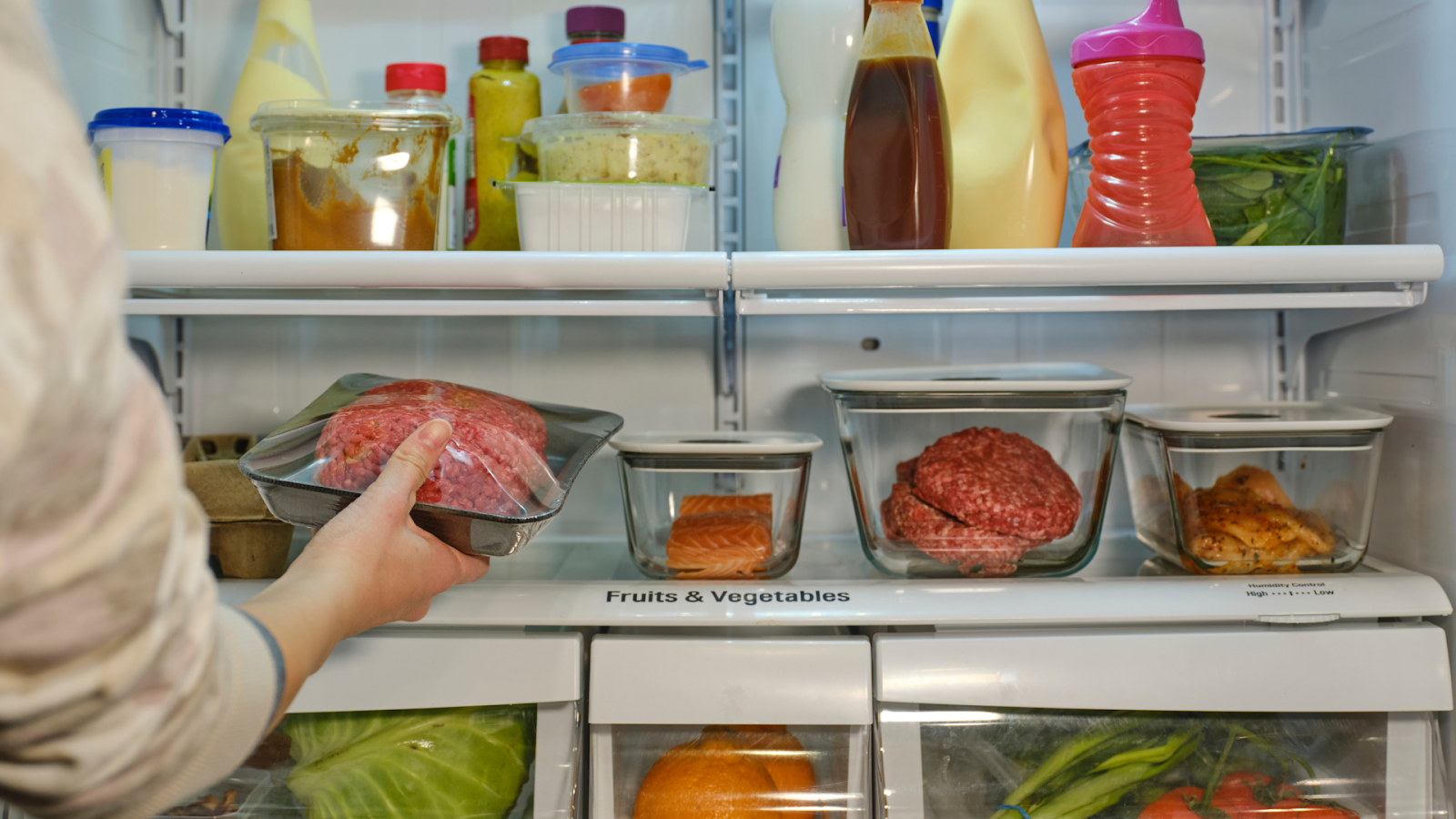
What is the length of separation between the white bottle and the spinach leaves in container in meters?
0.37

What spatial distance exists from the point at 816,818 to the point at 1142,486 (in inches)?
19.7

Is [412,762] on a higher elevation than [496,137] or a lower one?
lower

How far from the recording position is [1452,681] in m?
0.91

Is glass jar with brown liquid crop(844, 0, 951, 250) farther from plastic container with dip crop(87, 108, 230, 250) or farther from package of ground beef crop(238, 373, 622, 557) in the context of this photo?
plastic container with dip crop(87, 108, 230, 250)

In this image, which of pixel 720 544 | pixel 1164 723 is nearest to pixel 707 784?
pixel 720 544

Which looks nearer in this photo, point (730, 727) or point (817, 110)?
point (730, 727)

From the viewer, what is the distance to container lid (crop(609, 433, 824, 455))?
0.92m

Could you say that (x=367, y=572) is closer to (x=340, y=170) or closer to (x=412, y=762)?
(x=412, y=762)

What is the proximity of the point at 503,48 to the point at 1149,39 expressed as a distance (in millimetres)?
697

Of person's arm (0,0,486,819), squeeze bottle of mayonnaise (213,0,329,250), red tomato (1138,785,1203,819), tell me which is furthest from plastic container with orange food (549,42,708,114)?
red tomato (1138,785,1203,819)

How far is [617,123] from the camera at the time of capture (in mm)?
930

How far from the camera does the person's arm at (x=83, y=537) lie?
290 millimetres

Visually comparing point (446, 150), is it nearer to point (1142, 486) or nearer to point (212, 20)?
point (212, 20)

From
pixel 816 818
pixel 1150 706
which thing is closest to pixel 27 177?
pixel 816 818
